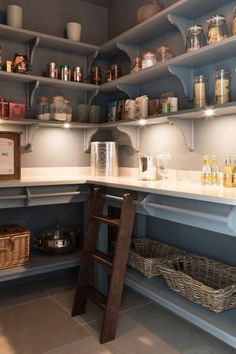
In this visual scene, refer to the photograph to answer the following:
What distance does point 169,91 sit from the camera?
101 inches

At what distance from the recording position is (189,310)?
178 centimetres

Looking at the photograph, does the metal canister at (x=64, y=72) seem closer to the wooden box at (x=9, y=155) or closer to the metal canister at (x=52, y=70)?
the metal canister at (x=52, y=70)

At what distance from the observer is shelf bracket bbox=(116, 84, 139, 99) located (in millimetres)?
2809

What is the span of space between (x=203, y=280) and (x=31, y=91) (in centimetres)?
201

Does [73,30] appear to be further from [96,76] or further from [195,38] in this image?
[195,38]

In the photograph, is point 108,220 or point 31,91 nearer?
point 108,220

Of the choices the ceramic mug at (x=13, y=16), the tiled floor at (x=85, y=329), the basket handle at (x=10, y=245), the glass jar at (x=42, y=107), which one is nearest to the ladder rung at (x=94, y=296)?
the tiled floor at (x=85, y=329)

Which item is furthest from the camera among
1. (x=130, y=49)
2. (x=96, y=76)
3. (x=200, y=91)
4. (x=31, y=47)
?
(x=96, y=76)

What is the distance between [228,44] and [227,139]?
0.57 meters

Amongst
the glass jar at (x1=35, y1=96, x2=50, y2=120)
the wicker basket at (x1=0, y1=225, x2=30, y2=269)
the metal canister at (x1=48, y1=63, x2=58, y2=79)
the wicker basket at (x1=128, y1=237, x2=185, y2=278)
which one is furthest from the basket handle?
the metal canister at (x1=48, y1=63, x2=58, y2=79)

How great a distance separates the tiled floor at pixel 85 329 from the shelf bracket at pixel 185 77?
156cm

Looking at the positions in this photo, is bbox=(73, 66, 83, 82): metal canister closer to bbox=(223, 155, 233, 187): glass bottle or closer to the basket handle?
the basket handle

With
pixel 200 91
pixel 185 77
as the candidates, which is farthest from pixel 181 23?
pixel 200 91

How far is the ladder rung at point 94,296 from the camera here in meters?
2.03
